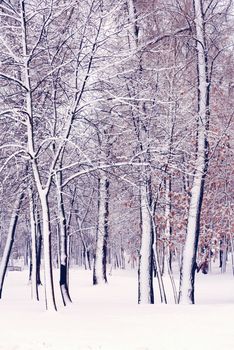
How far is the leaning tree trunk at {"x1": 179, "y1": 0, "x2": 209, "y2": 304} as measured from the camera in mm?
15672

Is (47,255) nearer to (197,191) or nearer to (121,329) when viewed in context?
(121,329)

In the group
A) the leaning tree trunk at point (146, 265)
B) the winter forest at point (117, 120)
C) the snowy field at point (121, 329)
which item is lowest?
the snowy field at point (121, 329)

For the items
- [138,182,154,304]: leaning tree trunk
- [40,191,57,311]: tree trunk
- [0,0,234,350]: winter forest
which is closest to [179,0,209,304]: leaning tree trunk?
[0,0,234,350]: winter forest

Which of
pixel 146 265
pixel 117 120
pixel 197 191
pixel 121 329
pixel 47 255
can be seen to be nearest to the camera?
pixel 121 329

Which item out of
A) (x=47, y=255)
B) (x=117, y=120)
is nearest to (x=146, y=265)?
(x=117, y=120)

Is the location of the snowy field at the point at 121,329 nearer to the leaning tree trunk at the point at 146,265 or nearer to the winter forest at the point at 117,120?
the winter forest at the point at 117,120

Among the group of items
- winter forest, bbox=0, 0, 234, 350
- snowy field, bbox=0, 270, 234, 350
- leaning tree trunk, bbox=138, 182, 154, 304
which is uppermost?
winter forest, bbox=0, 0, 234, 350

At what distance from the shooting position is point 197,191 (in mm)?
15820

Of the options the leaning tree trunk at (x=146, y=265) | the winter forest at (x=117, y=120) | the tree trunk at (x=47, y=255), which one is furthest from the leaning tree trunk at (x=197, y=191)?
the tree trunk at (x=47, y=255)

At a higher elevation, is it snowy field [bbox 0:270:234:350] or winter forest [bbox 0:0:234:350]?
winter forest [bbox 0:0:234:350]

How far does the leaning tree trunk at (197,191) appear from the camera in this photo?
1567 centimetres

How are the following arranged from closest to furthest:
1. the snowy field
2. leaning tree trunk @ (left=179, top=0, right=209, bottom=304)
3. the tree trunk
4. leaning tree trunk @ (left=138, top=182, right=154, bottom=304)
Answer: the snowy field
the tree trunk
leaning tree trunk @ (left=179, top=0, right=209, bottom=304)
leaning tree trunk @ (left=138, top=182, right=154, bottom=304)

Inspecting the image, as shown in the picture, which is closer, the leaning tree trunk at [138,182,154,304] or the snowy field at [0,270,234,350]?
the snowy field at [0,270,234,350]

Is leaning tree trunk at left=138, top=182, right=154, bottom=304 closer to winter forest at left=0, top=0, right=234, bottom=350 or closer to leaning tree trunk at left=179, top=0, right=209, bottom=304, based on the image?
winter forest at left=0, top=0, right=234, bottom=350
